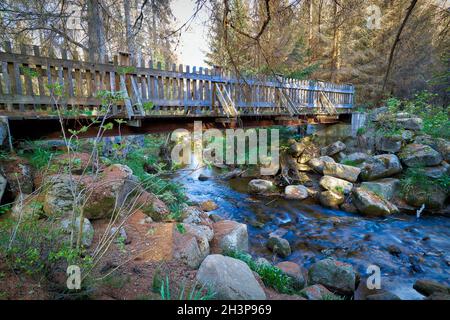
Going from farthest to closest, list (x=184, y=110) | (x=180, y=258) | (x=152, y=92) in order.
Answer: (x=184, y=110) → (x=152, y=92) → (x=180, y=258)

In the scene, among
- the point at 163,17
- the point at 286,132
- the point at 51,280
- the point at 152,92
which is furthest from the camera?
the point at 286,132

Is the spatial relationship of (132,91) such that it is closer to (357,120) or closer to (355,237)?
(355,237)

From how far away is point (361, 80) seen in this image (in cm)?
1627

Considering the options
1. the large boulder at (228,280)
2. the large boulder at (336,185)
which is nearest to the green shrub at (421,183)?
the large boulder at (336,185)

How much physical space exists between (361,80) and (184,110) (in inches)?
582

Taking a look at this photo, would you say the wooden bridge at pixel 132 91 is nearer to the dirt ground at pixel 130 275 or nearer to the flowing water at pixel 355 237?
the dirt ground at pixel 130 275

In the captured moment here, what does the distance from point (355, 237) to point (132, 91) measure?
6.30 metres

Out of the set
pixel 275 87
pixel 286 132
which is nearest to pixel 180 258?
pixel 275 87

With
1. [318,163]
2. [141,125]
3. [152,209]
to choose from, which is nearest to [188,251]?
[152,209]

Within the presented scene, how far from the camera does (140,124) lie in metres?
5.24

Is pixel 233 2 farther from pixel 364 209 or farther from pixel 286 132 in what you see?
pixel 286 132

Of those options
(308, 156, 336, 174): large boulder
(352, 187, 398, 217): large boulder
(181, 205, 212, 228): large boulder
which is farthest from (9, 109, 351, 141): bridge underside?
(352, 187, 398, 217): large boulder

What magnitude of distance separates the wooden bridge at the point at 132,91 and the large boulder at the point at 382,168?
3.03 m

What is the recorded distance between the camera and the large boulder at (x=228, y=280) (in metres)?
2.37
